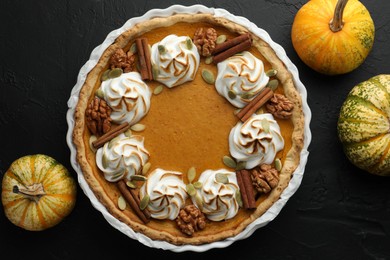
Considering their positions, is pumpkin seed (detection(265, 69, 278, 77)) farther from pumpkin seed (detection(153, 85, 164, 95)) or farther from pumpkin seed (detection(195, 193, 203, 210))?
pumpkin seed (detection(195, 193, 203, 210))

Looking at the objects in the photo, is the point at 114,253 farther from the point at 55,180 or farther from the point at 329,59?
the point at 329,59

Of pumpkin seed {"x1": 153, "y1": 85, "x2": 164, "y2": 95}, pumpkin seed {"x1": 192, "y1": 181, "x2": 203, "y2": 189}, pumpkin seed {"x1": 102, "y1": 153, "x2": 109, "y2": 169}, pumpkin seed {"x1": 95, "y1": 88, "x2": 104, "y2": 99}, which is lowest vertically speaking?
pumpkin seed {"x1": 192, "y1": 181, "x2": 203, "y2": 189}

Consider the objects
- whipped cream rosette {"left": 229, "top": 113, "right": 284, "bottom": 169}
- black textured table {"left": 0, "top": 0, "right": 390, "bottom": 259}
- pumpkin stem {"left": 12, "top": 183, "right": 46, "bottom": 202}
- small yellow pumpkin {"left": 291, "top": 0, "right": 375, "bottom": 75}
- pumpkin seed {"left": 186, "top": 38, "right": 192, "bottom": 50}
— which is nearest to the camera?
whipped cream rosette {"left": 229, "top": 113, "right": 284, "bottom": 169}

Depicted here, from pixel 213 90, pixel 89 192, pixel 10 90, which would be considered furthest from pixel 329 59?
pixel 10 90

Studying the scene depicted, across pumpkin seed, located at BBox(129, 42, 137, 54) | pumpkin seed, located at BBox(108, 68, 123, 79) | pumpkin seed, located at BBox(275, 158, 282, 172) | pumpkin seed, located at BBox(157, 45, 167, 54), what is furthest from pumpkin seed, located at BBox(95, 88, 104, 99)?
pumpkin seed, located at BBox(275, 158, 282, 172)

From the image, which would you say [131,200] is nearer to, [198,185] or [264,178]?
[198,185]

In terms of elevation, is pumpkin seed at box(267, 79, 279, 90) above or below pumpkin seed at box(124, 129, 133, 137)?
above

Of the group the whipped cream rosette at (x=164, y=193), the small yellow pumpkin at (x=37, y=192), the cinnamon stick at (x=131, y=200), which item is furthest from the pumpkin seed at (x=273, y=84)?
the small yellow pumpkin at (x=37, y=192)
